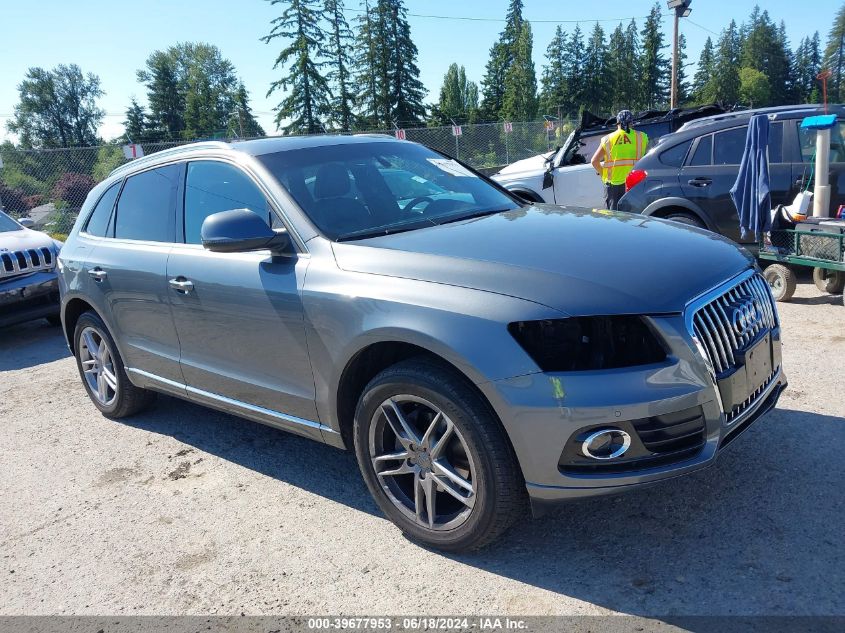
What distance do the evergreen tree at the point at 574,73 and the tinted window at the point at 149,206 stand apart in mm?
95178

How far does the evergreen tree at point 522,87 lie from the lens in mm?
77250

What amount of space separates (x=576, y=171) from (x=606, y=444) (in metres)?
8.90

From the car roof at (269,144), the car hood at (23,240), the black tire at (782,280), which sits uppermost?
the car roof at (269,144)

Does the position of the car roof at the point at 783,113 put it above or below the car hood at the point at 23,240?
above

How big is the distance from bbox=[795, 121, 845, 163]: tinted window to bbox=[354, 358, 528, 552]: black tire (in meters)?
5.65

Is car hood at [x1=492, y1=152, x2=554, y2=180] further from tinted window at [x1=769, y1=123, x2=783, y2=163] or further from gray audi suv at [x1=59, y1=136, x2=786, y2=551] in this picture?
gray audi suv at [x1=59, y1=136, x2=786, y2=551]

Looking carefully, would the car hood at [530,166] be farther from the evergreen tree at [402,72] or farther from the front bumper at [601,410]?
the evergreen tree at [402,72]

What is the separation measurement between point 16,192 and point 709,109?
1443cm

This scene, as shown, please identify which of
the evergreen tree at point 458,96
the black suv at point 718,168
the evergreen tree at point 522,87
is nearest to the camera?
the black suv at point 718,168

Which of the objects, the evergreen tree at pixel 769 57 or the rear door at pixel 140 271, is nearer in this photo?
the rear door at pixel 140 271

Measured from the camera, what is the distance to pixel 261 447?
437 centimetres

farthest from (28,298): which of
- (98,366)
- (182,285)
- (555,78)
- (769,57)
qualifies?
(769,57)

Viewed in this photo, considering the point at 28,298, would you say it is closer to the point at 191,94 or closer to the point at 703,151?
the point at 703,151

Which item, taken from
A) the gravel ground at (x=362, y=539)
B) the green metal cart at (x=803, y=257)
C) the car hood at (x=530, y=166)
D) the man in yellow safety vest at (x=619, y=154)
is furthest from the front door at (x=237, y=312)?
the car hood at (x=530, y=166)
